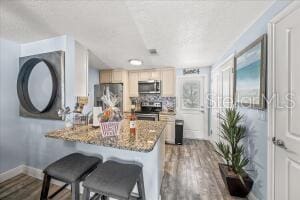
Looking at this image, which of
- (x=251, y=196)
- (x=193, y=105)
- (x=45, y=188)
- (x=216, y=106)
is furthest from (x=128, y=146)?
(x=193, y=105)

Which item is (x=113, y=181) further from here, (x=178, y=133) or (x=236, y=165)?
(x=178, y=133)

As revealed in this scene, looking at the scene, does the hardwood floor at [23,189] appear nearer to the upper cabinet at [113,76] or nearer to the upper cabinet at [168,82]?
the upper cabinet at [113,76]

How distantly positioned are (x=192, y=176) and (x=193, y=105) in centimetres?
243

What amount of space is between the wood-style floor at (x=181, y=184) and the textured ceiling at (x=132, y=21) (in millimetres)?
2217

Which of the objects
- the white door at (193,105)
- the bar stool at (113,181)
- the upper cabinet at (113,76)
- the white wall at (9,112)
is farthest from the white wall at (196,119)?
the white wall at (9,112)

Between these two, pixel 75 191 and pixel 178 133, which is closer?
pixel 75 191

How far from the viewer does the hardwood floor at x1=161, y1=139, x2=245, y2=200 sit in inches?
73.1

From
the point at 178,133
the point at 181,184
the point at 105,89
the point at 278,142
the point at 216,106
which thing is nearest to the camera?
the point at 278,142

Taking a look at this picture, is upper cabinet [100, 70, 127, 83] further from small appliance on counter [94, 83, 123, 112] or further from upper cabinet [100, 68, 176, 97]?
small appliance on counter [94, 83, 123, 112]

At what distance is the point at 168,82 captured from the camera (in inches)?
164

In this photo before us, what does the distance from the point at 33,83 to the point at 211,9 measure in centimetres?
276

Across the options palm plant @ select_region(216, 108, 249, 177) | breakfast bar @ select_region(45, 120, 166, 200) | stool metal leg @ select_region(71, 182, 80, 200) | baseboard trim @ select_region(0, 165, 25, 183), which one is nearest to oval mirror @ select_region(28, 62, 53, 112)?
breakfast bar @ select_region(45, 120, 166, 200)

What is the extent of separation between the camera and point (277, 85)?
4.24ft

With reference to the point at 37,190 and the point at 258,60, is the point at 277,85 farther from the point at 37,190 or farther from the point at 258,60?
the point at 37,190
